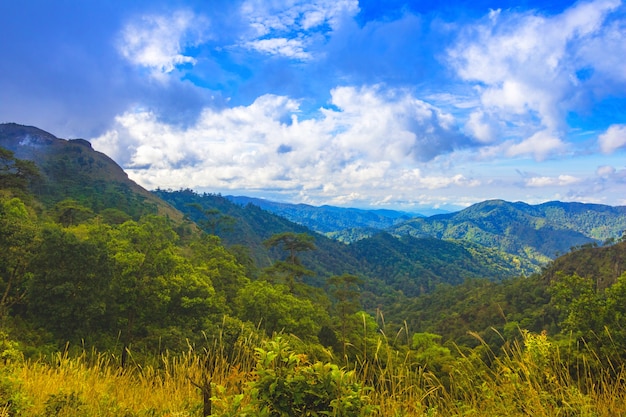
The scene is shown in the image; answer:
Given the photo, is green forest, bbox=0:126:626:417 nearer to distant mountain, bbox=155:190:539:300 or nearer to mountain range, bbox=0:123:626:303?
mountain range, bbox=0:123:626:303

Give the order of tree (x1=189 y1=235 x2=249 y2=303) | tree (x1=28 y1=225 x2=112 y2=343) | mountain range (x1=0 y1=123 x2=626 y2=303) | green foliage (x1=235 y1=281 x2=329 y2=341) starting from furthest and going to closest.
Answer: mountain range (x1=0 y1=123 x2=626 y2=303) < tree (x1=189 y1=235 x2=249 y2=303) < green foliage (x1=235 y1=281 x2=329 y2=341) < tree (x1=28 y1=225 x2=112 y2=343)

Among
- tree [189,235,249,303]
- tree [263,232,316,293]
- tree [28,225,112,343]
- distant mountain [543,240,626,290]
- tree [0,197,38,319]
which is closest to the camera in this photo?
tree [28,225,112,343]

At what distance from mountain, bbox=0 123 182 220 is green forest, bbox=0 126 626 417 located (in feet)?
3.99

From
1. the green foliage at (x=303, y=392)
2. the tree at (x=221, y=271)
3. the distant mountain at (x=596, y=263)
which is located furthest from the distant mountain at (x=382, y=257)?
the green foliage at (x=303, y=392)

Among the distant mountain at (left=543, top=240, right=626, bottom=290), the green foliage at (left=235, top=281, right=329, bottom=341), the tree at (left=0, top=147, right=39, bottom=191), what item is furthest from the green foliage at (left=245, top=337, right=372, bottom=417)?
the distant mountain at (left=543, top=240, right=626, bottom=290)

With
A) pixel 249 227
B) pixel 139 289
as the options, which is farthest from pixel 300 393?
pixel 249 227

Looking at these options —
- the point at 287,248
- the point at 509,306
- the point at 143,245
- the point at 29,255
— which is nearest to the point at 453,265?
the point at 509,306

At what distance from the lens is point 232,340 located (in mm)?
4555

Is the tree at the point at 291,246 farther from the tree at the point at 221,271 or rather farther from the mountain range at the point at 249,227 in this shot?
the mountain range at the point at 249,227

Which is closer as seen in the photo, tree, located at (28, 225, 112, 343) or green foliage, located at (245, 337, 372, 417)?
green foliage, located at (245, 337, 372, 417)

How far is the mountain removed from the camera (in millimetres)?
62562

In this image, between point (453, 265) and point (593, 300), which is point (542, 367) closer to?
point (593, 300)

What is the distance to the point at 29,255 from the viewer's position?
52.7 feet

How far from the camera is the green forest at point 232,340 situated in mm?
2885
